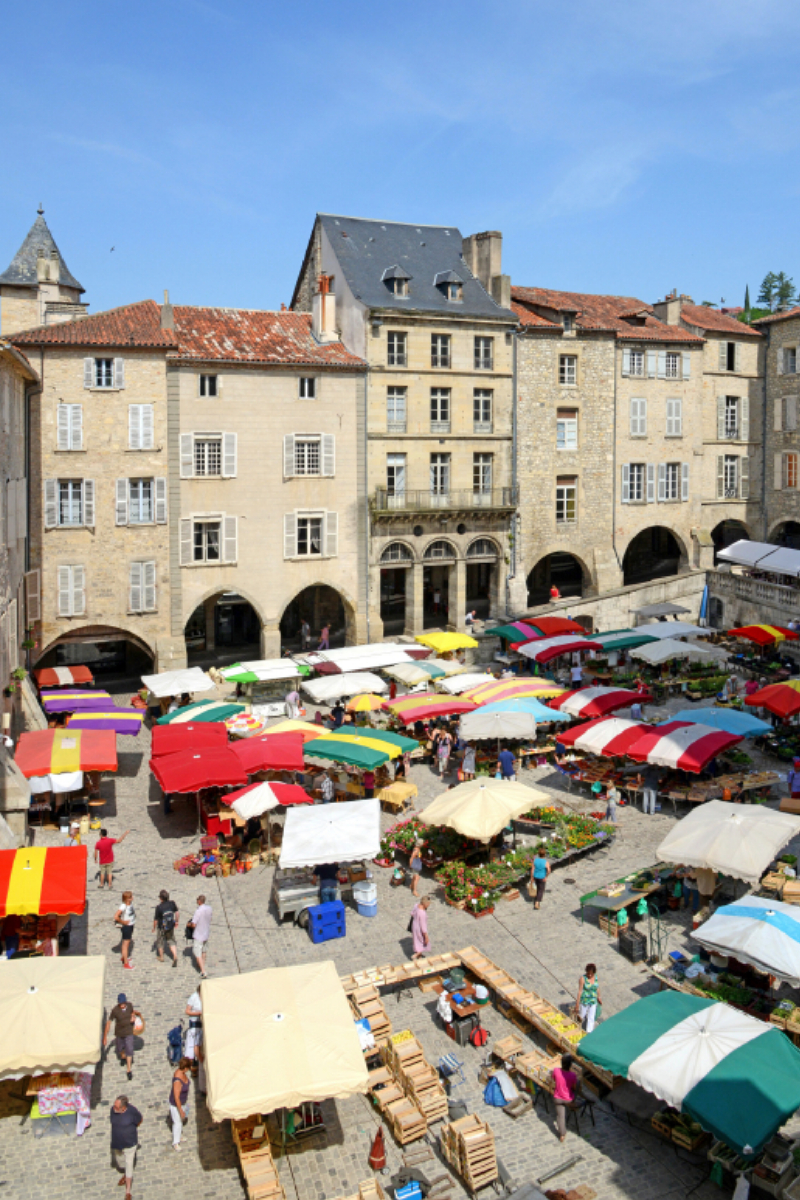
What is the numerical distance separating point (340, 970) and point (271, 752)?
6338 millimetres

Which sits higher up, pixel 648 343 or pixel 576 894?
pixel 648 343

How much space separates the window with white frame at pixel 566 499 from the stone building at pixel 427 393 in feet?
7.62

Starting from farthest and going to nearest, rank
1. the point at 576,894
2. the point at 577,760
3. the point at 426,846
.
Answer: the point at 577,760, the point at 426,846, the point at 576,894

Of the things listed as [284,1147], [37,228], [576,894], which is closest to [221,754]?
[576,894]

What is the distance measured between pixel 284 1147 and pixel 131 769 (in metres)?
14.8

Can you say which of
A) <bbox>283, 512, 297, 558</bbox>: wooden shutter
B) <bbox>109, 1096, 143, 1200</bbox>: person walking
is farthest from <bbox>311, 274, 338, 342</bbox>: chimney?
<bbox>109, 1096, 143, 1200</bbox>: person walking

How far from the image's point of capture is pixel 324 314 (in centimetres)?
3566

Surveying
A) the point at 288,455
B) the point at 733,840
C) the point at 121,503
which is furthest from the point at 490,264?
the point at 733,840

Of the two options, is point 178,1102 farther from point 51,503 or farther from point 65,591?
point 51,503

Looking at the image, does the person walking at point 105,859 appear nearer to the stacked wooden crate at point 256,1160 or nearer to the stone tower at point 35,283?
the stacked wooden crate at point 256,1160

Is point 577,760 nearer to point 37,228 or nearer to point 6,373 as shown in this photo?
point 6,373

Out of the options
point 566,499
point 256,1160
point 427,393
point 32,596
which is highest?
point 427,393

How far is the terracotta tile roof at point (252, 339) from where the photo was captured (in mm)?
32031

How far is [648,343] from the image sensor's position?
40094mm
